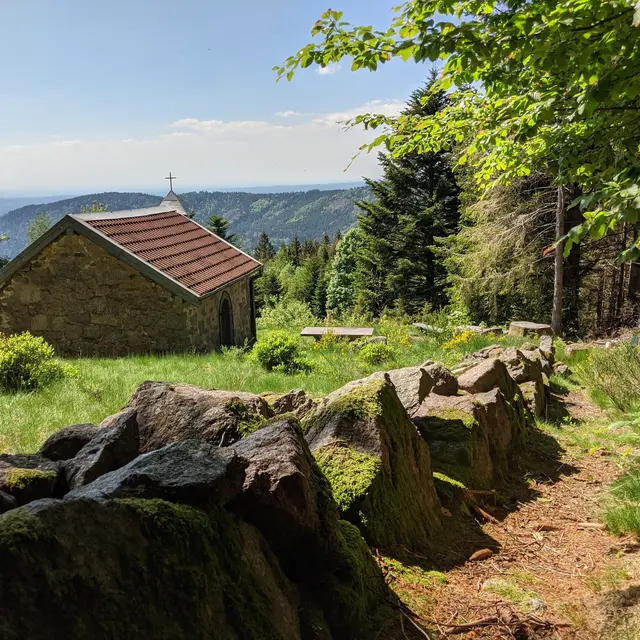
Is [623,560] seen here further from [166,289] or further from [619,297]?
[619,297]

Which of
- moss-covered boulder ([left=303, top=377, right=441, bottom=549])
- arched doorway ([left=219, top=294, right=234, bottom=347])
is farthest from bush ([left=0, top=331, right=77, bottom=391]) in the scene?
arched doorway ([left=219, top=294, right=234, bottom=347])

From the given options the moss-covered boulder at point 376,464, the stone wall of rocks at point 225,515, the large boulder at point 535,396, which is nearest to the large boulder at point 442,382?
the stone wall of rocks at point 225,515

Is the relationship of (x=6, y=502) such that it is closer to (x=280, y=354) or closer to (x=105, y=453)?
(x=105, y=453)

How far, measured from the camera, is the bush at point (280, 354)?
10266 millimetres

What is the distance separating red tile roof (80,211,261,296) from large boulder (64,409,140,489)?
9748mm

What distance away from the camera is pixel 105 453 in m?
2.68

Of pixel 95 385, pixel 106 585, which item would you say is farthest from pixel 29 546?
pixel 95 385

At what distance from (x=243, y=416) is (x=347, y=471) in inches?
28.9

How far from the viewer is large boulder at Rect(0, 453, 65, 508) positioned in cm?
223

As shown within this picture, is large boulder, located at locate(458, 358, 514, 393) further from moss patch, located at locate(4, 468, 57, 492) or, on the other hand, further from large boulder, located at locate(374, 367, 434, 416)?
moss patch, located at locate(4, 468, 57, 492)

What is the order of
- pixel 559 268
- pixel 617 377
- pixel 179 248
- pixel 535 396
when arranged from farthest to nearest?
1. pixel 559 268
2. pixel 179 248
3. pixel 617 377
4. pixel 535 396

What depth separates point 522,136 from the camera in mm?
4227

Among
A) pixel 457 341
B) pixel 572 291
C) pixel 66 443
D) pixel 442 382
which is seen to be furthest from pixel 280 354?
pixel 572 291

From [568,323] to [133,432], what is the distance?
18.9 metres
